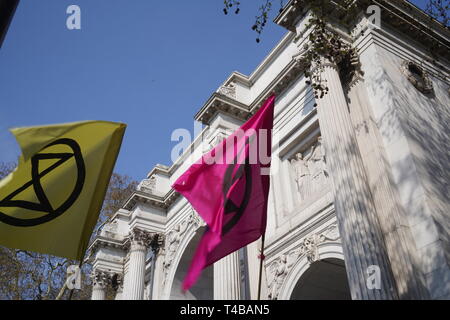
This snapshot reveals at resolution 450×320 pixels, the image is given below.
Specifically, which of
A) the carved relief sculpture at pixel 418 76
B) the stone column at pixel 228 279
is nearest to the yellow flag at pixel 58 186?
the stone column at pixel 228 279

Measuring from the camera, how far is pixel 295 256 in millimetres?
12703

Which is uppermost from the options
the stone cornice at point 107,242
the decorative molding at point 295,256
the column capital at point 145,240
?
the stone cornice at point 107,242

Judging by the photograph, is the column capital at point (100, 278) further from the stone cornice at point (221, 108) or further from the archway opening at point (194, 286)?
the stone cornice at point (221, 108)

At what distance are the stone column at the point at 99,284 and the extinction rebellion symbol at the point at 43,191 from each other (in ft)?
66.2

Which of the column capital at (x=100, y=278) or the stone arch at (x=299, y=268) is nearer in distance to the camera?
the stone arch at (x=299, y=268)

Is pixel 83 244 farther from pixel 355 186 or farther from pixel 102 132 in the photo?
pixel 355 186

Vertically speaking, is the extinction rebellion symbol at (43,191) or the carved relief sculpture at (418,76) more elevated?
the carved relief sculpture at (418,76)

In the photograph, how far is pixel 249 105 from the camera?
17.0m

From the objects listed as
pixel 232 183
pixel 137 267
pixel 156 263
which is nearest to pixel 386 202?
pixel 232 183

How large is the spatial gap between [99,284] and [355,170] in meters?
19.3

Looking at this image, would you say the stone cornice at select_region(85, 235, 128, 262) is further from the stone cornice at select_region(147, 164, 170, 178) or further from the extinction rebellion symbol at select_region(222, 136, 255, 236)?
the extinction rebellion symbol at select_region(222, 136, 255, 236)

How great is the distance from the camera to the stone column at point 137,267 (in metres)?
20.4

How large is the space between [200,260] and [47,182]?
7.94 ft

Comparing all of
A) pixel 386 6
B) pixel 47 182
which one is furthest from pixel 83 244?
pixel 386 6
